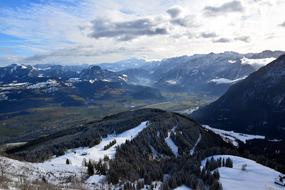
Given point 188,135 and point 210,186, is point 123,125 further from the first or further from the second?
point 210,186

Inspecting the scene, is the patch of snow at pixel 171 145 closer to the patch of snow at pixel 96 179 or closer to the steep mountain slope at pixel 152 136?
the steep mountain slope at pixel 152 136

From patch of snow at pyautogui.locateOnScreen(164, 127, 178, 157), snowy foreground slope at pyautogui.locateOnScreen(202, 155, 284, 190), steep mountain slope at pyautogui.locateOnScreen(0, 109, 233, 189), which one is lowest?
patch of snow at pyautogui.locateOnScreen(164, 127, 178, 157)

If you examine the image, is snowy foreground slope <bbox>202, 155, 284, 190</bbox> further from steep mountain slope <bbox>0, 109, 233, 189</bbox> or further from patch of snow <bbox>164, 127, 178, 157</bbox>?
patch of snow <bbox>164, 127, 178, 157</bbox>

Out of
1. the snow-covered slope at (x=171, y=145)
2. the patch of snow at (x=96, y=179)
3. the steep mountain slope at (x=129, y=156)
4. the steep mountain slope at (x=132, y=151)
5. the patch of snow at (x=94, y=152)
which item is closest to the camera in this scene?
the steep mountain slope at (x=129, y=156)

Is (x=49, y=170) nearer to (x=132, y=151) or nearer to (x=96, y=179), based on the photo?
(x=96, y=179)

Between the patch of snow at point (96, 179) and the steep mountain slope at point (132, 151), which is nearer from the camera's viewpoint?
the patch of snow at point (96, 179)

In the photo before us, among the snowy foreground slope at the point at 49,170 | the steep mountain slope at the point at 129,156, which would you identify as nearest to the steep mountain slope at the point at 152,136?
the steep mountain slope at the point at 129,156

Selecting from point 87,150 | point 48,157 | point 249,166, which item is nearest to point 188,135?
point 87,150

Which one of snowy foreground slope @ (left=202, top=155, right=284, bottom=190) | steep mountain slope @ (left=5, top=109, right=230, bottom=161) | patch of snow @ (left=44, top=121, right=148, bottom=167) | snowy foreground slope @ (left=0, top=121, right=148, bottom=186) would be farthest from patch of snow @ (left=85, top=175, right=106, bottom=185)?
steep mountain slope @ (left=5, top=109, right=230, bottom=161)

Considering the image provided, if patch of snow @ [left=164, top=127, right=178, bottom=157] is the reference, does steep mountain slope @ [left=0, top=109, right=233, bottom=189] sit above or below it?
above
